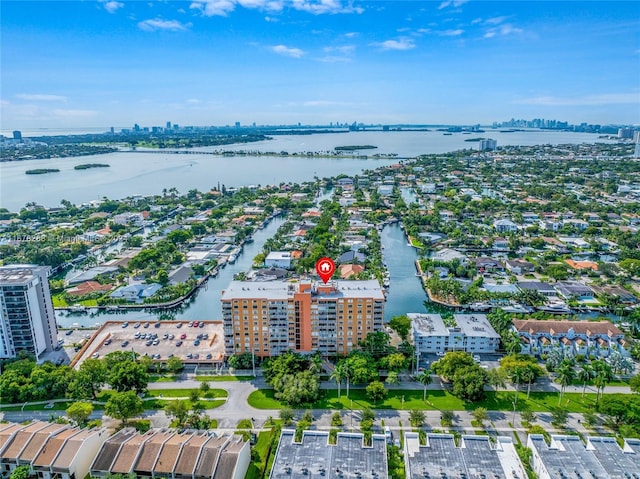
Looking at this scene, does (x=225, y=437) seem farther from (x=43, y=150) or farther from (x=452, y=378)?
(x=43, y=150)

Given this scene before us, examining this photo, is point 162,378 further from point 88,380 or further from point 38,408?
point 38,408

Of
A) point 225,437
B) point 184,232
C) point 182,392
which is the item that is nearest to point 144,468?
point 225,437

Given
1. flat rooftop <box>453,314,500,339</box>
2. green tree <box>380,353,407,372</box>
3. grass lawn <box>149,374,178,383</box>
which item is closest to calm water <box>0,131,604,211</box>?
grass lawn <box>149,374,178,383</box>

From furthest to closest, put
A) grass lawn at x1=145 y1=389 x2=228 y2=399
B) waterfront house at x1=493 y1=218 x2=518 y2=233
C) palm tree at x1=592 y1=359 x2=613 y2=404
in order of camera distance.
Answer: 1. waterfront house at x1=493 y1=218 x2=518 y2=233
2. grass lawn at x1=145 y1=389 x2=228 y2=399
3. palm tree at x1=592 y1=359 x2=613 y2=404

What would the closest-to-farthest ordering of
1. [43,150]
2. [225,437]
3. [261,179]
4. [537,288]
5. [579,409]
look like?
[225,437] < [579,409] < [537,288] < [261,179] < [43,150]

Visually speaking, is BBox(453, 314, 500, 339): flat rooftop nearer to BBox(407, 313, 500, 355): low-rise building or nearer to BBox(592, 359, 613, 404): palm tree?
BBox(407, 313, 500, 355): low-rise building

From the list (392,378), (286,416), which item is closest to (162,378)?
(286,416)

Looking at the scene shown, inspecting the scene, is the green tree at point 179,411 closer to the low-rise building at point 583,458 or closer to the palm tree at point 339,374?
the palm tree at point 339,374
